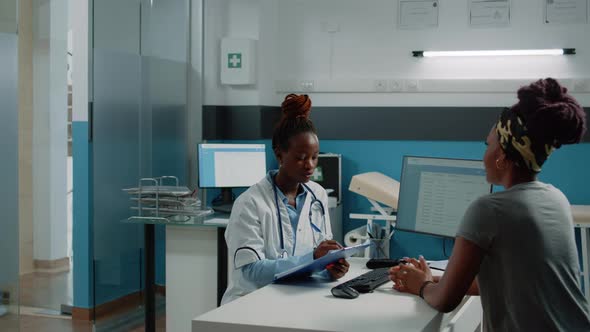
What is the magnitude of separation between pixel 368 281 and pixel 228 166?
8.53ft

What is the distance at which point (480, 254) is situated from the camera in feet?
5.95

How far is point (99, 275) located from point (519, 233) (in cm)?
314

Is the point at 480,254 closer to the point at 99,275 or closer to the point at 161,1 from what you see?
the point at 99,275

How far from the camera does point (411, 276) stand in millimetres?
2230

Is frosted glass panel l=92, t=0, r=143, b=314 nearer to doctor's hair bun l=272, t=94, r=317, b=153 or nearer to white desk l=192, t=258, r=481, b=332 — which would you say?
doctor's hair bun l=272, t=94, r=317, b=153

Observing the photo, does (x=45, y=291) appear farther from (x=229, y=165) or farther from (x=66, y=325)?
(x=229, y=165)

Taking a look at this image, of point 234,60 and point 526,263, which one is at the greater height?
point 234,60

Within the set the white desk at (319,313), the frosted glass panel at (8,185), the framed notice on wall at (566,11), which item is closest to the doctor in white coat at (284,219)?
the white desk at (319,313)

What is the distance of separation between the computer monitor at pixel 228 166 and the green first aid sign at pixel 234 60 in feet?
2.32

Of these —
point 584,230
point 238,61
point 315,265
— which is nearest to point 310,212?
point 315,265

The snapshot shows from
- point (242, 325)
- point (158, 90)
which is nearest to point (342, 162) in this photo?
point (158, 90)

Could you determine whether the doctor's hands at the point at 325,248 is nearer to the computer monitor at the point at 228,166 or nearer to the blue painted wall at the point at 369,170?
the computer monitor at the point at 228,166

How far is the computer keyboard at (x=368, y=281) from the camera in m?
2.29

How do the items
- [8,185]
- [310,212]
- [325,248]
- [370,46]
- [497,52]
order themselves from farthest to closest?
[370,46] < [497,52] < [8,185] < [310,212] < [325,248]
